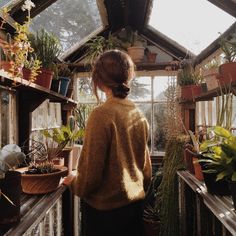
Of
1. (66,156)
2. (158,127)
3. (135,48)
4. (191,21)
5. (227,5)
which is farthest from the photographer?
(158,127)

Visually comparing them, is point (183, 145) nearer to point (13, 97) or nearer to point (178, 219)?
point (178, 219)

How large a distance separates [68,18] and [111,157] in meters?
1.71

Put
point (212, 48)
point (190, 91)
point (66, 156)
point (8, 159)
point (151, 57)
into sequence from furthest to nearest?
point (151, 57)
point (190, 91)
point (212, 48)
point (66, 156)
point (8, 159)

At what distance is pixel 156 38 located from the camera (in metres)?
3.72

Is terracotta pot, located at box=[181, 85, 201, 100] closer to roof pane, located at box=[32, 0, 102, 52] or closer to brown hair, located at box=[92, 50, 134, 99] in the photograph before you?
roof pane, located at box=[32, 0, 102, 52]

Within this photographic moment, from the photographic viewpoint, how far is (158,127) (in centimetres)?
385

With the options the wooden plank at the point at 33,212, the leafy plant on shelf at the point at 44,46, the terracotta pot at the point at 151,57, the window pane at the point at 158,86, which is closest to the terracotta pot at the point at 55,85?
the leafy plant on shelf at the point at 44,46

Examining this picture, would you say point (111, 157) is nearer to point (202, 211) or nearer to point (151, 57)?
point (202, 211)

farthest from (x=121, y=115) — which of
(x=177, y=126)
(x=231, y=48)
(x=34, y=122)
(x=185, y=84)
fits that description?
(x=185, y=84)

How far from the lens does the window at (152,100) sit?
3.84 m

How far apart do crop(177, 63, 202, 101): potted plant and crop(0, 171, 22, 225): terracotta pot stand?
7.26ft

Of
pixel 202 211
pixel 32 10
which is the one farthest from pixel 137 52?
pixel 202 211

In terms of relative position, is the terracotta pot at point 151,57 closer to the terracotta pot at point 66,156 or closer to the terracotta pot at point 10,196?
the terracotta pot at point 66,156

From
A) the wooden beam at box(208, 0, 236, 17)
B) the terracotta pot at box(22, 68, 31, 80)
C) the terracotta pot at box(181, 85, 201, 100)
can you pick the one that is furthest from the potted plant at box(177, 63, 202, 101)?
the terracotta pot at box(22, 68, 31, 80)
